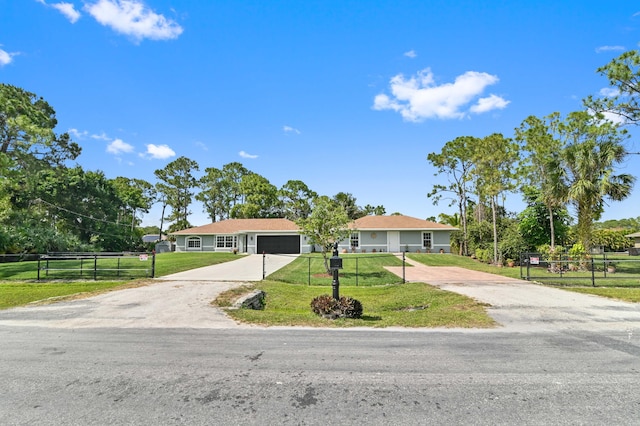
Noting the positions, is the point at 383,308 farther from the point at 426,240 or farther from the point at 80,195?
the point at 80,195

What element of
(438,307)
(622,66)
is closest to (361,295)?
(438,307)

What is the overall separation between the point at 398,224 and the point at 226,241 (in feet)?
64.1

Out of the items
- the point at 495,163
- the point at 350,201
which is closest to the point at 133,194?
the point at 350,201

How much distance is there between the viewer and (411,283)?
1409 centimetres

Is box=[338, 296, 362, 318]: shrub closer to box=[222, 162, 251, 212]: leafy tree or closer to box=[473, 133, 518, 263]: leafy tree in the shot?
box=[473, 133, 518, 263]: leafy tree

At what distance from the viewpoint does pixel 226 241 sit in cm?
3931

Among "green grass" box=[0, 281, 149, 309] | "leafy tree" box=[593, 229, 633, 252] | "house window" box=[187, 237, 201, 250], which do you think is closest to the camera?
"green grass" box=[0, 281, 149, 309]

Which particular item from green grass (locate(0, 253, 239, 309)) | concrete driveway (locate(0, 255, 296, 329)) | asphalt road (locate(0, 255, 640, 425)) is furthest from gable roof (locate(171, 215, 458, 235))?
asphalt road (locate(0, 255, 640, 425))

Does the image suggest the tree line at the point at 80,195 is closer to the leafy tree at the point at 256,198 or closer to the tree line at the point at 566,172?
the leafy tree at the point at 256,198

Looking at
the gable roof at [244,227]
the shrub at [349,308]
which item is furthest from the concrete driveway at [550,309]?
the gable roof at [244,227]

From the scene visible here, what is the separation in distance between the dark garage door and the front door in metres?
9.72

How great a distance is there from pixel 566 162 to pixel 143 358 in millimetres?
21822

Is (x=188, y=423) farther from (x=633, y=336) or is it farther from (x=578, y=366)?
(x=633, y=336)

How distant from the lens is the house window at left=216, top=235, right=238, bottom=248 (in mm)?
39219
